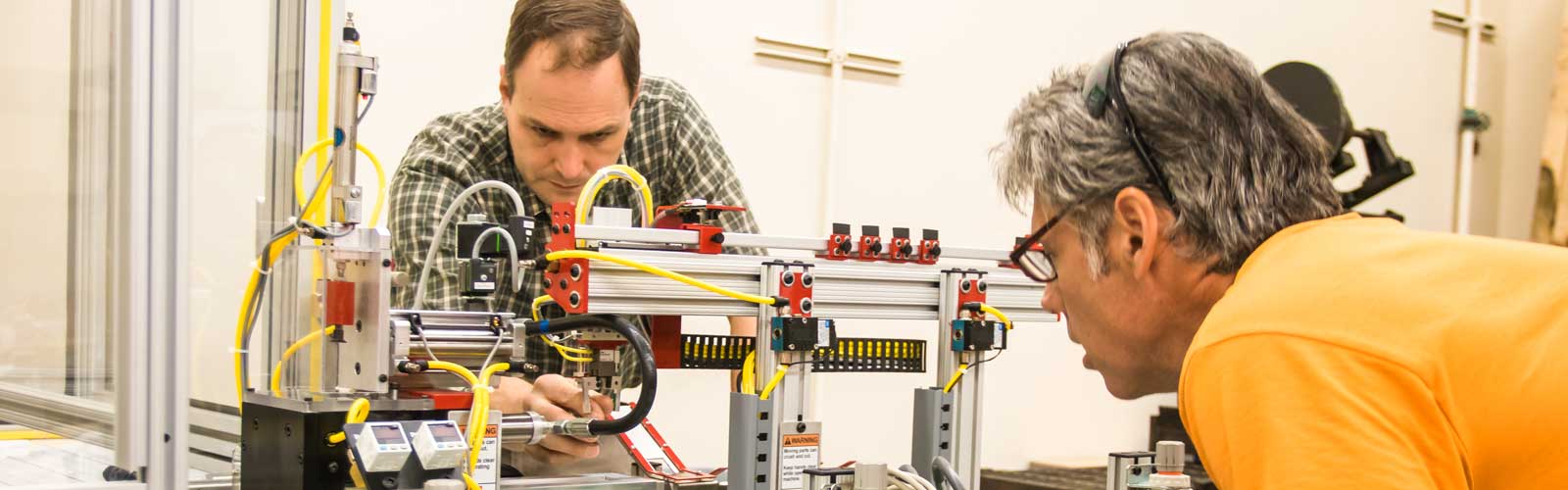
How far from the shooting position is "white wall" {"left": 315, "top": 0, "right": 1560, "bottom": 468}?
3.28 meters

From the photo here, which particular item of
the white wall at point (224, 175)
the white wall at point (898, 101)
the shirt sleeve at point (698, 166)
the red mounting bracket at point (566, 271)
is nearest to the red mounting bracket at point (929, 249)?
the red mounting bracket at point (566, 271)

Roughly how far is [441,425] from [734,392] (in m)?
0.42

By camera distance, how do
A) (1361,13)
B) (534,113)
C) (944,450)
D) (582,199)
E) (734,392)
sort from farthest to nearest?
(1361,13)
(534,113)
(944,450)
(734,392)
(582,199)

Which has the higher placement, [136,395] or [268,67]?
[268,67]

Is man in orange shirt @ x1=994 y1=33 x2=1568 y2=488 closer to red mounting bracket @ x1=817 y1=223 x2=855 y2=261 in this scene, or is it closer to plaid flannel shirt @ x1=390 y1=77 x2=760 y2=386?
red mounting bracket @ x1=817 y1=223 x2=855 y2=261

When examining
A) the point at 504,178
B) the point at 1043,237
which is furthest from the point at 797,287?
the point at 504,178

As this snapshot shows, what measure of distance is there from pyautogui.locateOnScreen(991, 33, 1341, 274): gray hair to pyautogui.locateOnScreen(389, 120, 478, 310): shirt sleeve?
1.28 metres

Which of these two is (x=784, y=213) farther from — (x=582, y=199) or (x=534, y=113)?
(x=582, y=199)

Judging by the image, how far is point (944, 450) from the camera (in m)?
1.99

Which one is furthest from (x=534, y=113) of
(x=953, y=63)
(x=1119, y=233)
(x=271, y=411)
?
(x=953, y=63)

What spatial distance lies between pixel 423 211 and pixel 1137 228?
1.49 metres

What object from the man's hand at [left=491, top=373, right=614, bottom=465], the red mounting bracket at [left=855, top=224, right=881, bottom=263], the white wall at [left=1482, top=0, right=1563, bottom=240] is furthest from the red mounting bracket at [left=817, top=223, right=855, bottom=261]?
the white wall at [left=1482, top=0, right=1563, bottom=240]

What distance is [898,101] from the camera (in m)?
3.96

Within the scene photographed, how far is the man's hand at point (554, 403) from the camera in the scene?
5.93ft
